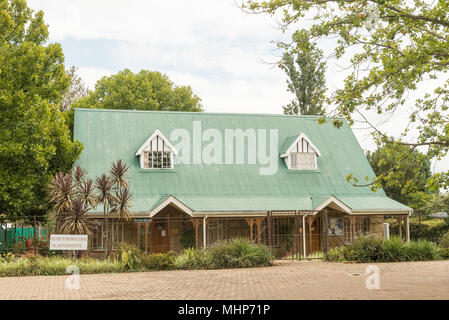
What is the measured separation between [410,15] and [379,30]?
1463 mm

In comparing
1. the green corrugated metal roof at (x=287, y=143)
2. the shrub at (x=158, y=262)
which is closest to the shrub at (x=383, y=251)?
the shrub at (x=158, y=262)

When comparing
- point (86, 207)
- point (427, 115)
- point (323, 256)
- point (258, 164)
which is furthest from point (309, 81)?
point (427, 115)

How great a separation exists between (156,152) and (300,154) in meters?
7.77

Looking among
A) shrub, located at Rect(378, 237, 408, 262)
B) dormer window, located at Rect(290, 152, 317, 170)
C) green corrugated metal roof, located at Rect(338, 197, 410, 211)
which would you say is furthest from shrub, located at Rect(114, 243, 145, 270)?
dormer window, located at Rect(290, 152, 317, 170)

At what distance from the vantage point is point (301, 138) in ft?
97.8

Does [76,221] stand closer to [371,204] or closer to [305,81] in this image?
[371,204]

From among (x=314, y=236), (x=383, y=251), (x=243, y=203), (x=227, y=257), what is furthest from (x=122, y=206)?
(x=314, y=236)

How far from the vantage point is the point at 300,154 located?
30.3 metres

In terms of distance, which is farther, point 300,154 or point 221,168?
point 300,154

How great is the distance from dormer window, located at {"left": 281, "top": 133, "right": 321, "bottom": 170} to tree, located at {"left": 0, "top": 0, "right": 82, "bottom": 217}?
36.7 feet

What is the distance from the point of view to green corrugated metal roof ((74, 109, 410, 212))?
2744 cm

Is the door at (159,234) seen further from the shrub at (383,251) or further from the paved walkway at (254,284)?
the shrub at (383,251)

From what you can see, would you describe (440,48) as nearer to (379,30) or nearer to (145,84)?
(379,30)

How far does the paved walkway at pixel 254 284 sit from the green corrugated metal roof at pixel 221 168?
296 inches
